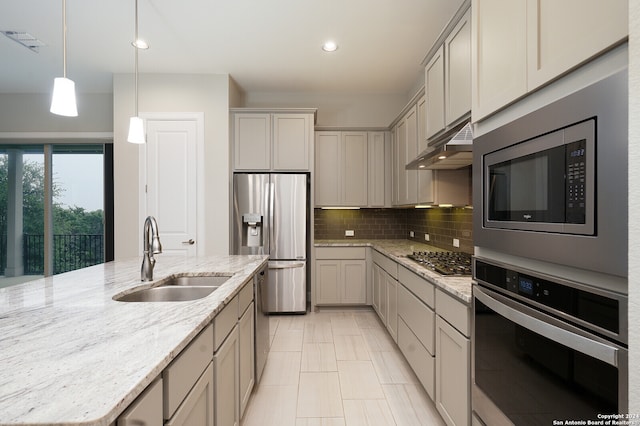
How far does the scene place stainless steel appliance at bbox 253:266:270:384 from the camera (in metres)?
2.26

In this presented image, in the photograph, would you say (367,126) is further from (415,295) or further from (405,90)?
(415,295)

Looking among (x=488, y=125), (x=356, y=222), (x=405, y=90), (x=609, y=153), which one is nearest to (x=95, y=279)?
(x=488, y=125)

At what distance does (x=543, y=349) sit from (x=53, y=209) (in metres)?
5.73

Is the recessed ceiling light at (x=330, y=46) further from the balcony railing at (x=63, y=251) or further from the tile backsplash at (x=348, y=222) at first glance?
the balcony railing at (x=63, y=251)

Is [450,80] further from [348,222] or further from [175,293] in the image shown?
[348,222]

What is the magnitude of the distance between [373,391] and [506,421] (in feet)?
4.40

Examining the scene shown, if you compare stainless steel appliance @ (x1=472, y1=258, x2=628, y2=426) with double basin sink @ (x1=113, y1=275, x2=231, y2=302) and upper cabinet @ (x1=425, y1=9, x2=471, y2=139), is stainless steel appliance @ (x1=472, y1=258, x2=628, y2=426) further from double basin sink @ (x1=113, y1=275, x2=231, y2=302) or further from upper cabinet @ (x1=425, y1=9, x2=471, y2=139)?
double basin sink @ (x1=113, y1=275, x2=231, y2=302)

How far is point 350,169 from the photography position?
442 centimetres

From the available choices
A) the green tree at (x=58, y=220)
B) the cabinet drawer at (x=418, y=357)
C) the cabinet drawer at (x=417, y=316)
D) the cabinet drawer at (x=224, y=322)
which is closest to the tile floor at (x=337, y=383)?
the cabinet drawer at (x=418, y=357)

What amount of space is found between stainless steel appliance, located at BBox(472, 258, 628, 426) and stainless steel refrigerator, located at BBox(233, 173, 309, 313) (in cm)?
275

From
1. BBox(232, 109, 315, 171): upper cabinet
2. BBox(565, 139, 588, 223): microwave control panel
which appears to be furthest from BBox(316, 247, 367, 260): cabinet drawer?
BBox(565, 139, 588, 223): microwave control panel

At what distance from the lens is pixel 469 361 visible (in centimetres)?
147

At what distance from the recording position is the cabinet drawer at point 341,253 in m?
4.17

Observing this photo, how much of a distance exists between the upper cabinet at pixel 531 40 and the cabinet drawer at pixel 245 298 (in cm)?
148
